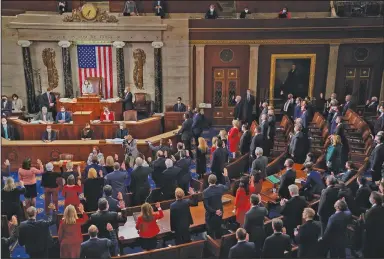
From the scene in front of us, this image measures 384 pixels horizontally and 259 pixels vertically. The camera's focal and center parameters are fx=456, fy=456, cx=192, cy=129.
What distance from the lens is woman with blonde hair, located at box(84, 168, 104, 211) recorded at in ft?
26.6

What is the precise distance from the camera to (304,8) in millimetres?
17703

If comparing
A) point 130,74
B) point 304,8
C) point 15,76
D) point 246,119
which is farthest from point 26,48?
point 304,8

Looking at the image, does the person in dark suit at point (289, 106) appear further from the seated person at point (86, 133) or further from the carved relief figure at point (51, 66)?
the carved relief figure at point (51, 66)

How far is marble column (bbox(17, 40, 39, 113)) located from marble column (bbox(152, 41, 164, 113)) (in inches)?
171

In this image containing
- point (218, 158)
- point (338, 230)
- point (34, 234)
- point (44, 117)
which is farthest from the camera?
point (44, 117)

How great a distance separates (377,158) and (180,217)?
5.16 m

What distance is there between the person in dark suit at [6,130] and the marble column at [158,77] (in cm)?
546

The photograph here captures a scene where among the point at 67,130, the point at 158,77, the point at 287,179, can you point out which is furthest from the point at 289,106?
the point at 287,179

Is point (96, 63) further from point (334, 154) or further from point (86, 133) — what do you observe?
point (334, 154)

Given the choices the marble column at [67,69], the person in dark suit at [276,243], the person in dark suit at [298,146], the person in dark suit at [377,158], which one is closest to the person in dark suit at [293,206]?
the person in dark suit at [276,243]

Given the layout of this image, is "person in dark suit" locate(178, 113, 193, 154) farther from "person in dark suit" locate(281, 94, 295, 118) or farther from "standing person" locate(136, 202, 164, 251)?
"standing person" locate(136, 202, 164, 251)

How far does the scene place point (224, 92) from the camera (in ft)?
56.0

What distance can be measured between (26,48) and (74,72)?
1.84 m

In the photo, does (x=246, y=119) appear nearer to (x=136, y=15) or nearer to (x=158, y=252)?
(x=136, y=15)
